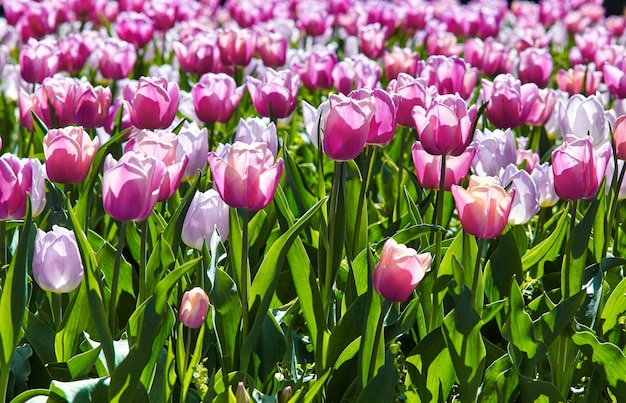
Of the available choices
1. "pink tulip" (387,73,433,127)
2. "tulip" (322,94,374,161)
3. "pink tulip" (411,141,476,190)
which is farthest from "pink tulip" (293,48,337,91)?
"tulip" (322,94,374,161)

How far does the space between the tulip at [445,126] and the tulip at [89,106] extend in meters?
0.85

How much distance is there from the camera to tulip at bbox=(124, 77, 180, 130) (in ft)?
6.77

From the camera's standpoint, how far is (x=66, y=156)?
70.9 inches

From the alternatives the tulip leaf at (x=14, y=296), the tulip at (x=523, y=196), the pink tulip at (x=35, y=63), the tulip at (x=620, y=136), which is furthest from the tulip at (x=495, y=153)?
the pink tulip at (x=35, y=63)

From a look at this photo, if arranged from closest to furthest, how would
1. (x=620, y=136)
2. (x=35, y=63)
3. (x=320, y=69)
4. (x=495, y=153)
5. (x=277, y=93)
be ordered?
(x=620, y=136)
(x=495, y=153)
(x=277, y=93)
(x=35, y=63)
(x=320, y=69)

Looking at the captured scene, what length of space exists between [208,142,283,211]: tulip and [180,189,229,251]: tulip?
284mm

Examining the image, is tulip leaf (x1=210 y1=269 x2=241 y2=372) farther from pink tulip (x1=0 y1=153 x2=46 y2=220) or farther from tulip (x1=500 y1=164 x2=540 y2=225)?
tulip (x1=500 y1=164 x2=540 y2=225)

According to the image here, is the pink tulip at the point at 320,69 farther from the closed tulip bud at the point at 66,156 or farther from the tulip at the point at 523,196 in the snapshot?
the closed tulip bud at the point at 66,156

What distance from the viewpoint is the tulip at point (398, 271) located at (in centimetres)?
152

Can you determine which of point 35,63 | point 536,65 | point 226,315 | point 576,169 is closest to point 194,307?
point 226,315

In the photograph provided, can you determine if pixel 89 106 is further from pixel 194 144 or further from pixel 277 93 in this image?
pixel 277 93

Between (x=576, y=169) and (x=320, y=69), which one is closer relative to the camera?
(x=576, y=169)

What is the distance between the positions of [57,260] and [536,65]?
224cm

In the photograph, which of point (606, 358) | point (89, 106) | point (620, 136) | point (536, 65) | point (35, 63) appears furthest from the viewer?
point (536, 65)
